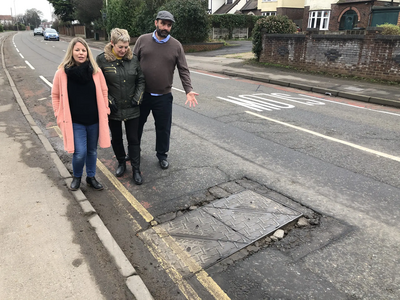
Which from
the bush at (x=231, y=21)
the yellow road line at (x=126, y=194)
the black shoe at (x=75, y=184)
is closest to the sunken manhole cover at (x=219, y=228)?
the yellow road line at (x=126, y=194)

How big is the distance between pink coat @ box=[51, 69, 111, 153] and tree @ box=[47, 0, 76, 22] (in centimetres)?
6229

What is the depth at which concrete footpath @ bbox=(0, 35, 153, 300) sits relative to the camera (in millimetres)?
2645

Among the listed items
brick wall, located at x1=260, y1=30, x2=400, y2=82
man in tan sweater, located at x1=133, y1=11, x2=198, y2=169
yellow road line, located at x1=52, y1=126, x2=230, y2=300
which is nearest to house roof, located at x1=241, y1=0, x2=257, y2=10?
brick wall, located at x1=260, y1=30, x2=400, y2=82

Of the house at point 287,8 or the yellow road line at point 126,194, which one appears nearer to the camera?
the yellow road line at point 126,194

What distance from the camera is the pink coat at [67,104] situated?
3723 millimetres

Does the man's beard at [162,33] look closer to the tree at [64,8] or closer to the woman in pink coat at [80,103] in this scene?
the woman in pink coat at [80,103]

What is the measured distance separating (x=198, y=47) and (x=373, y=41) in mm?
16104

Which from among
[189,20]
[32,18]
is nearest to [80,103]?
[189,20]

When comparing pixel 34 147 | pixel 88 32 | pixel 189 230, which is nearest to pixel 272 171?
pixel 189 230

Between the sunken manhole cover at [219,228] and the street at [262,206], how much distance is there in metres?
0.02

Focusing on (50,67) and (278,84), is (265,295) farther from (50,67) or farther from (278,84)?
(50,67)

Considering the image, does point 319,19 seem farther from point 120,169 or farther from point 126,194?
point 126,194

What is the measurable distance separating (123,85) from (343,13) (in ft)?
99.0

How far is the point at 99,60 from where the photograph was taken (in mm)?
4094
